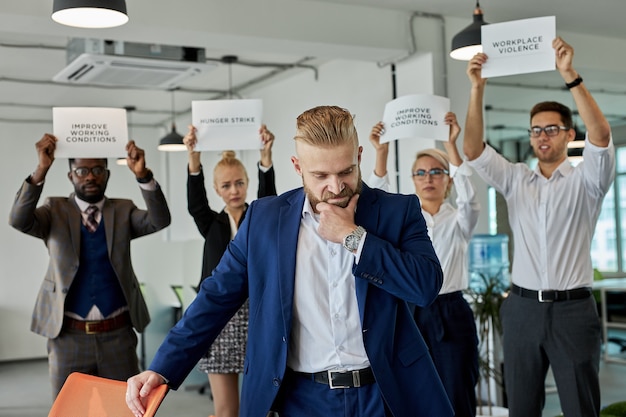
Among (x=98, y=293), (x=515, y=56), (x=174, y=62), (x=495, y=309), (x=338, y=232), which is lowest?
(x=495, y=309)

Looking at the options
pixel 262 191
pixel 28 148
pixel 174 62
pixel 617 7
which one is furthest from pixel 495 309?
pixel 28 148

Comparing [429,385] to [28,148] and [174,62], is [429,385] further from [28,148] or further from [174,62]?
[28,148]

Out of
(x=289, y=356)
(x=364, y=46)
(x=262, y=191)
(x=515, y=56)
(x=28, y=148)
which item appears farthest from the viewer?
(x=28, y=148)

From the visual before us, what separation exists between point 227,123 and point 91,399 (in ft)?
6.61

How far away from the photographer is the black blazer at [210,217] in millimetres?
4039

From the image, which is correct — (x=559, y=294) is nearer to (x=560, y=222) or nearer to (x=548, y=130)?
(x=560, y=222)

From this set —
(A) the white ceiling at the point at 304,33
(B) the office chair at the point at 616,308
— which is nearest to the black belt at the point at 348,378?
(A) the white ceiling at the point at 304,33

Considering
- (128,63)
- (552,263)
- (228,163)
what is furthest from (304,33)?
(552,263)

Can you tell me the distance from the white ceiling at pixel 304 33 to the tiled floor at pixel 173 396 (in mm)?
2300

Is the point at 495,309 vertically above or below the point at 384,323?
below

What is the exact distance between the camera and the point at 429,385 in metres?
2.04

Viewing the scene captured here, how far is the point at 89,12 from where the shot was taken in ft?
12.1

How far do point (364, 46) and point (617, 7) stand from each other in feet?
6.69

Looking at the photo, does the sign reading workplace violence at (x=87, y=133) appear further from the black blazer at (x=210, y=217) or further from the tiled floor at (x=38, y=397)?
the tiled floor at (x=38, y=397)
